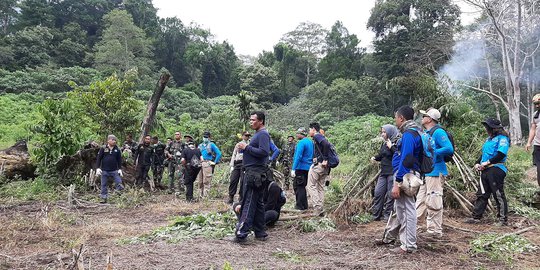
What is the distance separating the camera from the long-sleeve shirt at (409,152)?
484 centimetres

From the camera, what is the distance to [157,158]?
11.7 meters

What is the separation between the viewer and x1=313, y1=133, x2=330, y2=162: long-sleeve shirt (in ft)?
24.5

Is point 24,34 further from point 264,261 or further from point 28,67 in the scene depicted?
point 264,261

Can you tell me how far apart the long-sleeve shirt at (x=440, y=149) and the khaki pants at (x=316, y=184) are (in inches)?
85.3

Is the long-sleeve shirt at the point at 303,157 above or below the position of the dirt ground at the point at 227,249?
above

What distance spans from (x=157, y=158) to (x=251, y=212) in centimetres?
668

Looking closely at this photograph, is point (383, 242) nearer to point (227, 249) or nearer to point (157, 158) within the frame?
point (227, 249)

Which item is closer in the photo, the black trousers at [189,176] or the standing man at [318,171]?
the standing man at [318,171]

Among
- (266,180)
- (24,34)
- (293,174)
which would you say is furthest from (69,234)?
(24,34)

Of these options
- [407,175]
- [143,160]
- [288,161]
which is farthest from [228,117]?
[407,175]

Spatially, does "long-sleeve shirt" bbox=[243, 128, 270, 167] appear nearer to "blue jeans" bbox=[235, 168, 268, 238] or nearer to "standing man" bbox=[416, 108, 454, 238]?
"blue jeans" bbox=[235, 168, 268, 238]

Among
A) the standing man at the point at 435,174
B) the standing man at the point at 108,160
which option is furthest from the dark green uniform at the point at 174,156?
the standing man at the point at 435,174

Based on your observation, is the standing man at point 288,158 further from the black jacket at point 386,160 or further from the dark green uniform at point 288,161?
the black jacket at point 386,160

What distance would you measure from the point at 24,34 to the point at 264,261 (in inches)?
1613
